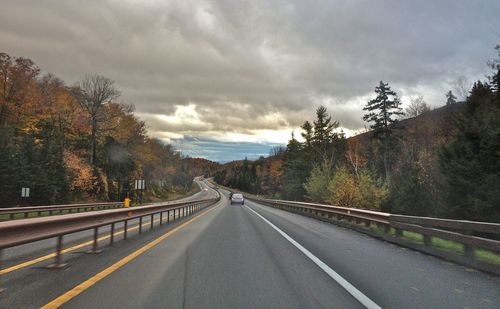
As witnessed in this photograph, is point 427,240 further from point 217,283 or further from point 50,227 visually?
point 50,227

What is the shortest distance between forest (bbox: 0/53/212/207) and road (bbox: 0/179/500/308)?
37.0m

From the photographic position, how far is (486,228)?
7840 mm

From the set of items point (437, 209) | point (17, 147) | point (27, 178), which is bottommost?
point (437, 209)

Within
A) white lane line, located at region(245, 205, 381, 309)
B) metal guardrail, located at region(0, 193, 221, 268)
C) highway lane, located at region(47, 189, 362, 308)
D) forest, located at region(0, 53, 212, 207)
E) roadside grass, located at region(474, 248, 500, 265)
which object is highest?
forest, located at region(0, 53, 212, 207)

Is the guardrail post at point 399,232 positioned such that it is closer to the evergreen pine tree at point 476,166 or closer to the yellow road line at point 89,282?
the yellow road line at point 89,282

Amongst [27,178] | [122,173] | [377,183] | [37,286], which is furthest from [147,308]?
[122,173]

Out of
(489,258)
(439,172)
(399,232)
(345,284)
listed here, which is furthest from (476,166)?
(345,284)

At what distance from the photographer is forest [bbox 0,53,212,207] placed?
142 feet

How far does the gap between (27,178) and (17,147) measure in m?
4.72

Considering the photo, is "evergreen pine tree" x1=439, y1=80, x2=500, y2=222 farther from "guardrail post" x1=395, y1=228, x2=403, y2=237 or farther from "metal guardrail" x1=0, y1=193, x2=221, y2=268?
"metal guardrail" x1=0, y1=193, x2=221, y2=268

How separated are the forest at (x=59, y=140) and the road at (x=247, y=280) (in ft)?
121

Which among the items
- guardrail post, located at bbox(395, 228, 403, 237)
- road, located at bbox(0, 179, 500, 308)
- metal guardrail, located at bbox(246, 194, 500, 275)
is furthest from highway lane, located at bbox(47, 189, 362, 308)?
guardrail post, located at bbox(395, 228, 403, 237)

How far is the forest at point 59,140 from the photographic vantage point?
4331 centimetres

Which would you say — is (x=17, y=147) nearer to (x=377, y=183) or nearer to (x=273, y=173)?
(x=377, y=183)
